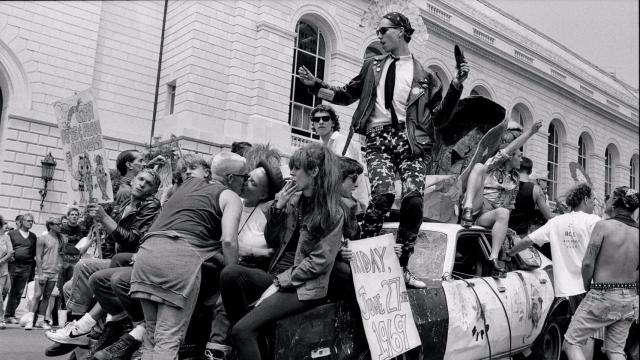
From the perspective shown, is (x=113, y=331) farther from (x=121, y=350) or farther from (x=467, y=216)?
(x=467, y=216)

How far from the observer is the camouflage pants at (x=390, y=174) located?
462 cm

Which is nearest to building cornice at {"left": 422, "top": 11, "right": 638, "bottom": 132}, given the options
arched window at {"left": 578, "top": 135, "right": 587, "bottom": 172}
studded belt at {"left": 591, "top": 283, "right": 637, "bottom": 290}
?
arched window at {"left": 578, "top": 135, "right": 587, "bottom": 172}

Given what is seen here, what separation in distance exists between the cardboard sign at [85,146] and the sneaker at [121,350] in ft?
7.01

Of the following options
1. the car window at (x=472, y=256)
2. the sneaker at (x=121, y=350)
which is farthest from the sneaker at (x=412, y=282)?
the sneaker at (x=121, y=350)

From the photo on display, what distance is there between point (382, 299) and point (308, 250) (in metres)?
0.70

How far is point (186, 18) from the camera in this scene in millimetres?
20828

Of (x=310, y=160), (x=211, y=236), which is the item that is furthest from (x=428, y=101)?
(x=211, y=236)

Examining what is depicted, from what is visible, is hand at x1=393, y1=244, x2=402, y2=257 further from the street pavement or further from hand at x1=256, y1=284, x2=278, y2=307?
the street pavement

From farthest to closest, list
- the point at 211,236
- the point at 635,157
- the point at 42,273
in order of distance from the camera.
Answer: the point at 635,157 → the point at 42,273 → the point at 211,236

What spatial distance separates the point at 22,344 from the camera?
7.54 meters

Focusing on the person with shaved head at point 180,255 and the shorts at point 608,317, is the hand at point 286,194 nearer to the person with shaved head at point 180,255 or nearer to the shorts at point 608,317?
the person with shaved head at point 180,255

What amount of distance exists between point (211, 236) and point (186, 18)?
18.4m

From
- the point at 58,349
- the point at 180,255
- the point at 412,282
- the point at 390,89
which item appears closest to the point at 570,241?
the point at 412,282

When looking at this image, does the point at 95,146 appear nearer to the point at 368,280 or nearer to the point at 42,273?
the point at 368,280
